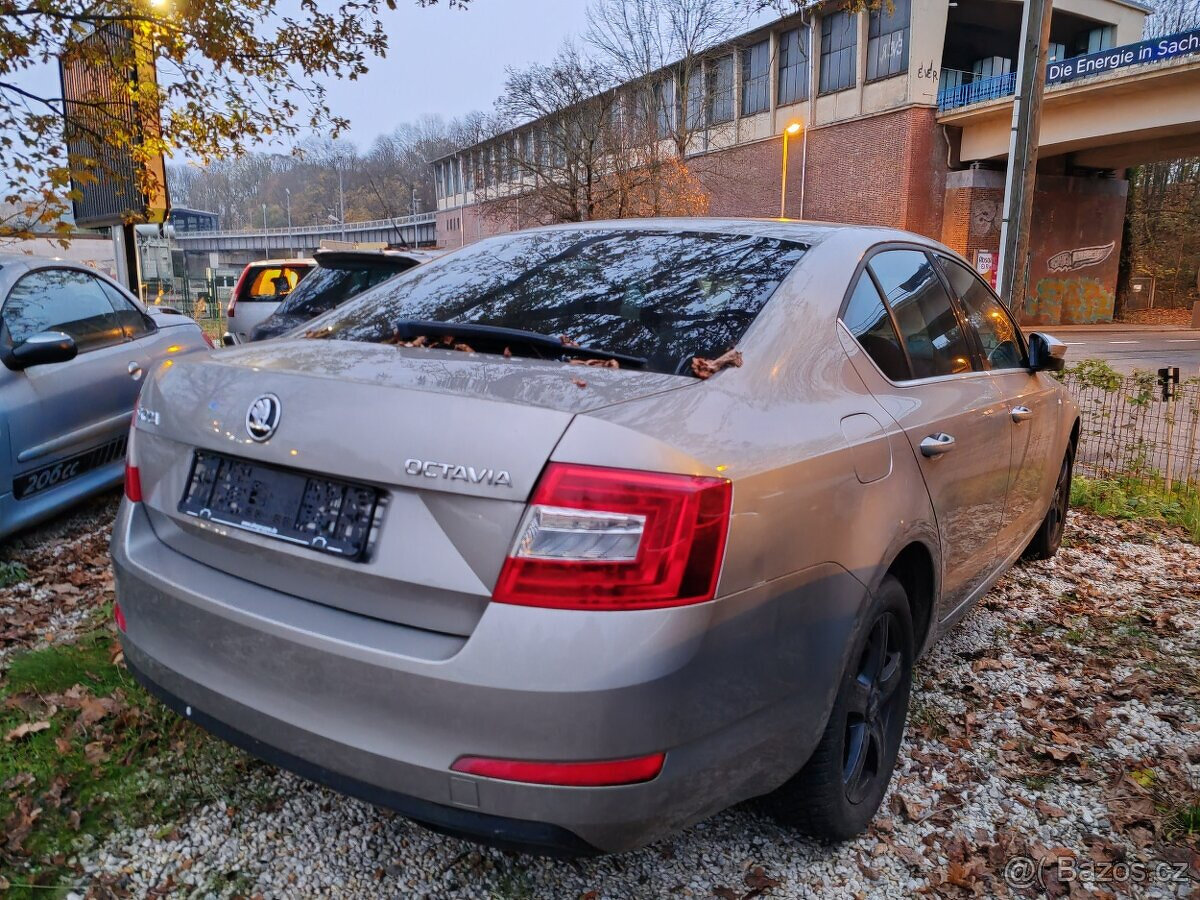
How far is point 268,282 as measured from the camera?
12.6 metres

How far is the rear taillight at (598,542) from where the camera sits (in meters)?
1.70

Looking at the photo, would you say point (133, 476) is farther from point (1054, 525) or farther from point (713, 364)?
point (1054, 525)

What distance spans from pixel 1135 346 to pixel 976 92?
46.9 ft

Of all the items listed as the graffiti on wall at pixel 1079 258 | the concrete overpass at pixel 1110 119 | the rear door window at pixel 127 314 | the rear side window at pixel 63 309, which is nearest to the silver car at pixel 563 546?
the rear side window at pixel 63 309

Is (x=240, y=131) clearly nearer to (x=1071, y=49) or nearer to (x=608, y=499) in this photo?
(x=608, y=499)

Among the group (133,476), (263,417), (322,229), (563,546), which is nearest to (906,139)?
(133,476)

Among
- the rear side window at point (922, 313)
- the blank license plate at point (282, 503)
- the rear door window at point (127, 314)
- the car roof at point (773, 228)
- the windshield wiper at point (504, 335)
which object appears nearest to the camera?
the blank license plate at point (282, 503)

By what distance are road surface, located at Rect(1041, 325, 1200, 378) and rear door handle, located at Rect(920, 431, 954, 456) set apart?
14390mm

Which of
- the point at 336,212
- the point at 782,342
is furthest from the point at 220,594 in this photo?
the point at 336,212

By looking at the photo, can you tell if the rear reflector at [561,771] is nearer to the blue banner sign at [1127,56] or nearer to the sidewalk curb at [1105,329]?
the blue banner sign at [1127,56]

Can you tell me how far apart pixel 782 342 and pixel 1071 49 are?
1853 inches

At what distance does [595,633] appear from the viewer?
1.68m

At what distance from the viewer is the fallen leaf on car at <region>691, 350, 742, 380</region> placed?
209 centimetres

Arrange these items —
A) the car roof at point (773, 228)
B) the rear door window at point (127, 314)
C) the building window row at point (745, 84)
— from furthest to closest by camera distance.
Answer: the building window row at point (745, 84), the rear door window at point (127, 314), the car roof at point (773, 228)
